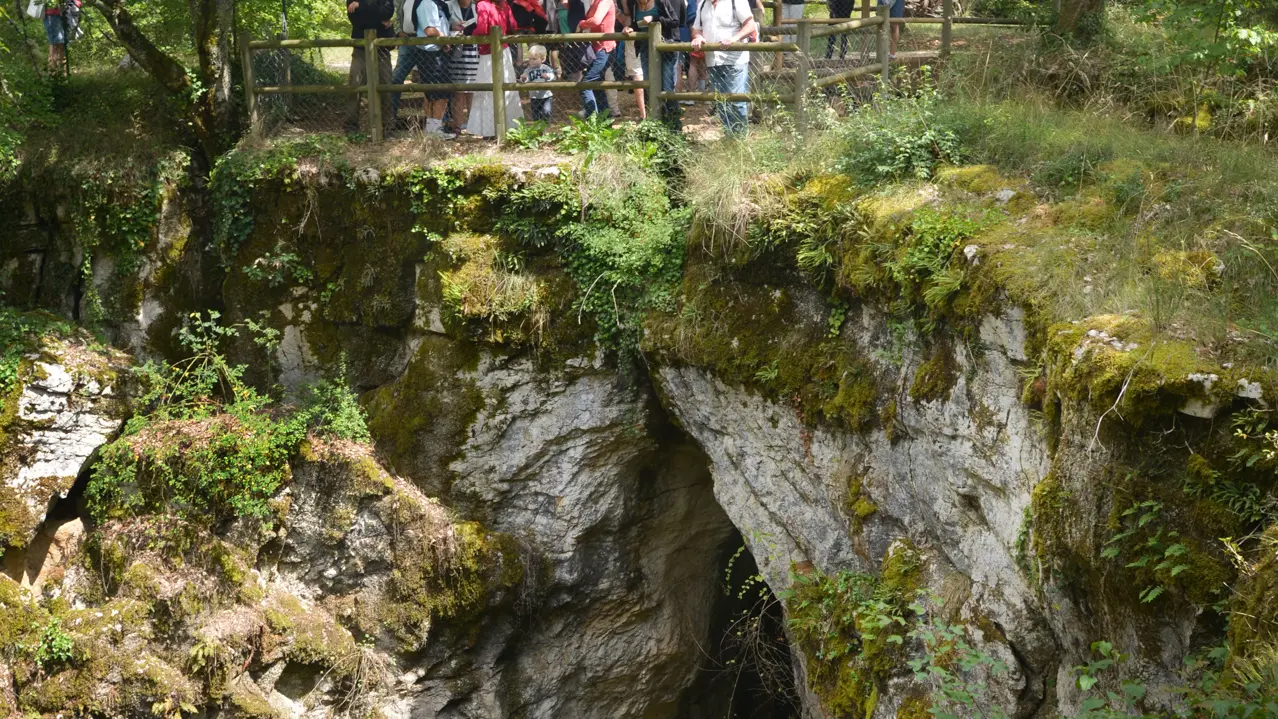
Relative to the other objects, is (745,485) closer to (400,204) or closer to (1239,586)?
(400,204)

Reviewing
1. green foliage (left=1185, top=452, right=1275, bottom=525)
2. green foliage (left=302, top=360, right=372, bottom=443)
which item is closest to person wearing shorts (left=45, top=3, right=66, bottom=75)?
green foliage (left=302, top=360, right=372, bottom=443)

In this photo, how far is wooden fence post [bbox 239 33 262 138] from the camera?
36.6 ft

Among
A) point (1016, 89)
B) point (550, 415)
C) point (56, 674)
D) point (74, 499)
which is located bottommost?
point (56, 674)

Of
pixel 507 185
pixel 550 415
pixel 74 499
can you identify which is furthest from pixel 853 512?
pixel 74 499

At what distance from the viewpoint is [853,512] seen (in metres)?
8.11

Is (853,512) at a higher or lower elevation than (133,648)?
Result: higher

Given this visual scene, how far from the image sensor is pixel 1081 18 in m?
10.9

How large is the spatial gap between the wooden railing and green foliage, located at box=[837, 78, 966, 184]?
0.97 m

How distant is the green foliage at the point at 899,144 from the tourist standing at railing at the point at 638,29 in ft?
8.35

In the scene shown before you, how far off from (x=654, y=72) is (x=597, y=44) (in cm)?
109

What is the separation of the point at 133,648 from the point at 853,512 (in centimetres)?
573

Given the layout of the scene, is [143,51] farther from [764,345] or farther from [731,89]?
[764,345]

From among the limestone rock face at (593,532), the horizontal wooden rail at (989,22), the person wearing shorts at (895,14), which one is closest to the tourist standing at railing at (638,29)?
the person wearing shorts at (895,14)

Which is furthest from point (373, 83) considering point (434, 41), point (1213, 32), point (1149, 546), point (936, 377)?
point (1149, 546)
